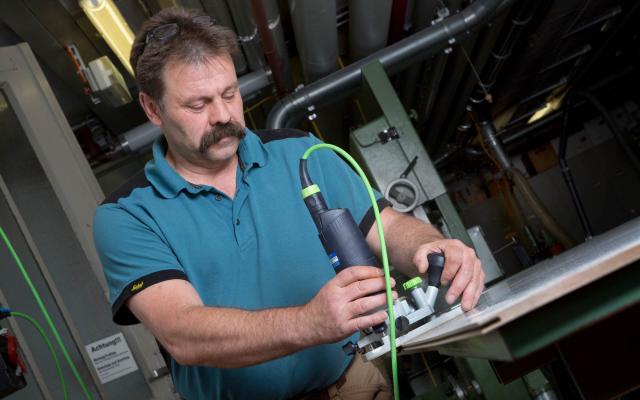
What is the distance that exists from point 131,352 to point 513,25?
2.93 meters

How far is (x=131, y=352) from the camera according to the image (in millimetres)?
2244

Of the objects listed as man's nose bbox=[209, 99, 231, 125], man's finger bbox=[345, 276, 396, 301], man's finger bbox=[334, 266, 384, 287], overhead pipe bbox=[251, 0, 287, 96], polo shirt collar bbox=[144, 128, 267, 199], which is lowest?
man's finger bbox=[345, 276, 396, 301]

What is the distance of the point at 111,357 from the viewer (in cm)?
222

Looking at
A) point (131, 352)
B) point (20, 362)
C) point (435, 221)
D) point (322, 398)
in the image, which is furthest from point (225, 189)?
point (435, 221)

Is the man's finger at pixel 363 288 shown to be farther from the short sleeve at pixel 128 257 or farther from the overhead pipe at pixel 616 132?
the overhead pipe at pixel 616 132

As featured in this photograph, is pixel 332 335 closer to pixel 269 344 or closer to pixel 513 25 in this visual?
pixel 269 344

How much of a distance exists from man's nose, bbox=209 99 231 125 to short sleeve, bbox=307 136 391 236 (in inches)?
10.5

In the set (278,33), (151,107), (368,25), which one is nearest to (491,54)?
(368,25)

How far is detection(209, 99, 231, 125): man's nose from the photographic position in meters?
1.49

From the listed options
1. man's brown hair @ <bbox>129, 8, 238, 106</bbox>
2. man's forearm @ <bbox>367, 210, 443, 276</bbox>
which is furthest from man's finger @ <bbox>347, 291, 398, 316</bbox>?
man's brown hair @ <bbox>129, 8, 238, 106</bbox>

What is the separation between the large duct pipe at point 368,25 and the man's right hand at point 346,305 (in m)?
2.03

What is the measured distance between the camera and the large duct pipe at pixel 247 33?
2.47 m

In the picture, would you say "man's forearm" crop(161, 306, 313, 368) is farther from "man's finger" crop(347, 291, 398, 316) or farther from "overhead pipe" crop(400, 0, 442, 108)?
"overhead pipe" crop(400, 0, 442, 108)

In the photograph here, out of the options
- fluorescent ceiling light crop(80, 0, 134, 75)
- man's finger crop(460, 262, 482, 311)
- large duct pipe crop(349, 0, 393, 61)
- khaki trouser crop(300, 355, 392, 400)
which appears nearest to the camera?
man's finger crop(460, 262, 482, 311)
